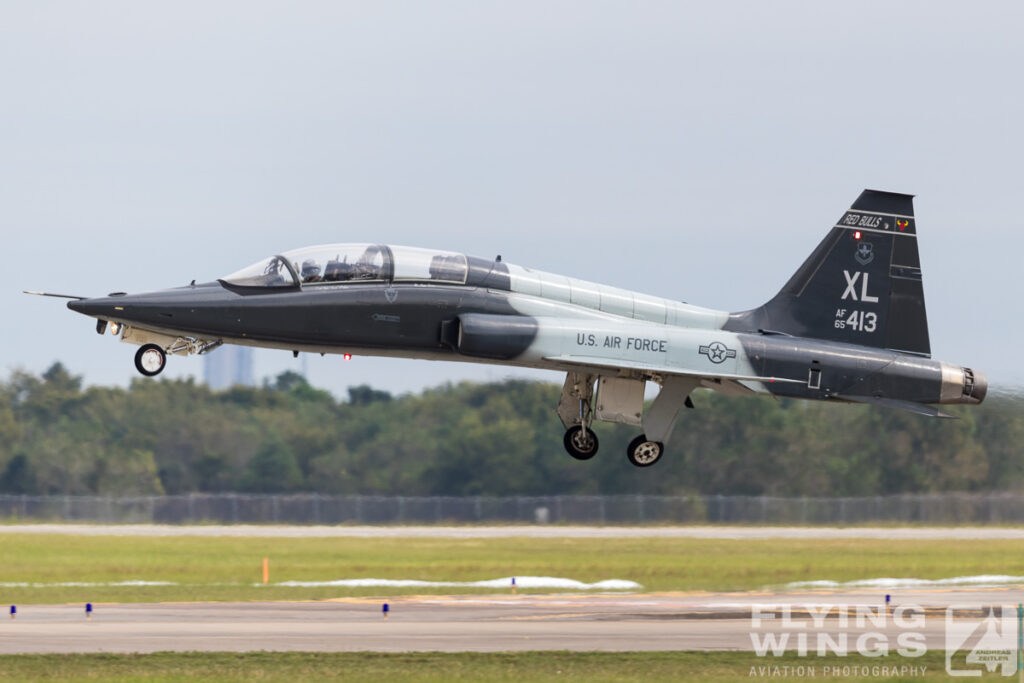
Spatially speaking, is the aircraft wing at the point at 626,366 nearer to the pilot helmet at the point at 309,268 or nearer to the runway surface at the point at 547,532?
the pilot helmet at the point at 309,268

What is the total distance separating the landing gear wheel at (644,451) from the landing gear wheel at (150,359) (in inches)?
359

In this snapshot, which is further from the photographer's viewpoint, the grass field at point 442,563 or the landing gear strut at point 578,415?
the grass field at point 442,563

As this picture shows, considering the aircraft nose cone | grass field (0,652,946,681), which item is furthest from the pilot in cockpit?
grass field (0,652,946,681)

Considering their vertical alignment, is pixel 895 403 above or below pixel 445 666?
above

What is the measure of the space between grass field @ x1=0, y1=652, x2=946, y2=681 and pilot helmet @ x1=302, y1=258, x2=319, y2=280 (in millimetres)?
10103

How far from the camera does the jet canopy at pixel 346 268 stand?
27719mm

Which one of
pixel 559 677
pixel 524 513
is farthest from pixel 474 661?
pixel 524 513

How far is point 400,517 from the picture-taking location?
Result: 70.2 m

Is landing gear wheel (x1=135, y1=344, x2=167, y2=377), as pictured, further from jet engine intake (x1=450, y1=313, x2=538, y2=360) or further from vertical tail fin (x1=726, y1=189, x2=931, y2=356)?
vertical tail fin (x1=726, y1=189, x2=931, y2=356)

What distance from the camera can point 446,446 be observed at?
71500mm

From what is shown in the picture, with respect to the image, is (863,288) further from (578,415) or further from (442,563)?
(442,563)

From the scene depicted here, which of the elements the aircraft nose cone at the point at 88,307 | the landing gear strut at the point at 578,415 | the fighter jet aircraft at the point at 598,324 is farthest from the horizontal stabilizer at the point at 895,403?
the aircraft nose cone at the point at 88,307

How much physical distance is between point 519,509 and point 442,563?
997 cm

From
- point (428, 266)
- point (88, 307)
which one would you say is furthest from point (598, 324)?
point (88, 307)
